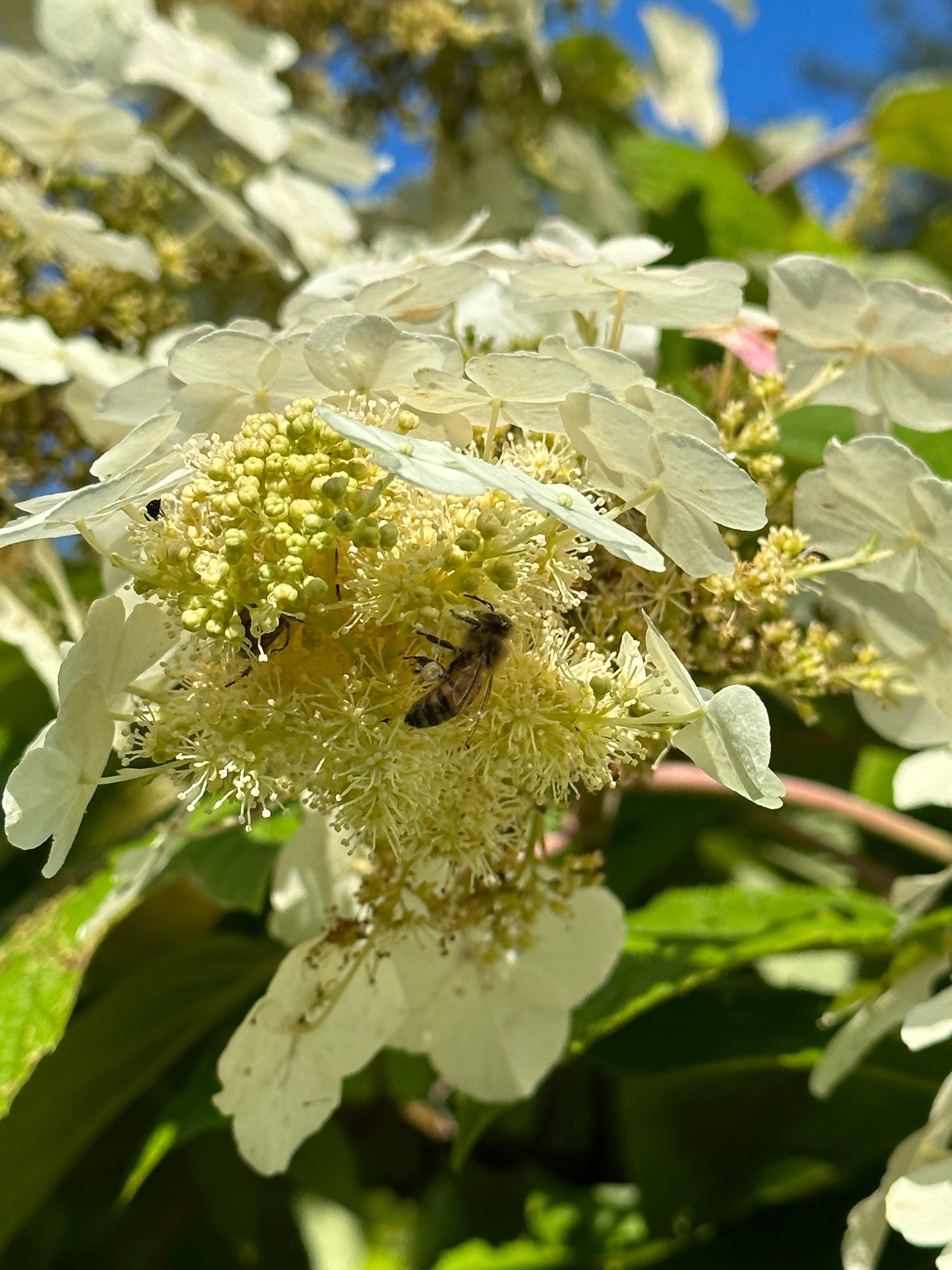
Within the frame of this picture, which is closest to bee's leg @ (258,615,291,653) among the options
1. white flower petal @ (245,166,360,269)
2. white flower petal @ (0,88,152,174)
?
white flower petal @ (0,88,152,174)

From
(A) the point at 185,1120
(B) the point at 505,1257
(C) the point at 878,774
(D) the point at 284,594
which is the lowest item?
(B) the point at 505,1257

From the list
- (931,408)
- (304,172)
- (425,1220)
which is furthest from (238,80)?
(425,1220)

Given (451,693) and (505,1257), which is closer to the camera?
(451,693)

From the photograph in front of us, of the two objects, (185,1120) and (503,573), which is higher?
(503,573)

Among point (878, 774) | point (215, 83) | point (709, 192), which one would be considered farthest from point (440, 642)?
point (709, 192)

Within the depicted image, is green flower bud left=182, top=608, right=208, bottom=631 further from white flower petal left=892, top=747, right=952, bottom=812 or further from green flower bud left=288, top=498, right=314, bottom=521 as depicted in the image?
white flower petal left=892, top=747, right=952, bottom=812

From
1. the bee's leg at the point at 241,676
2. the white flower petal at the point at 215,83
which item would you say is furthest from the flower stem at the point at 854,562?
the white flower petal at the point at 215,83

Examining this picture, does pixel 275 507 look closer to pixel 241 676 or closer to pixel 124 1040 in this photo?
pixel 241 676
